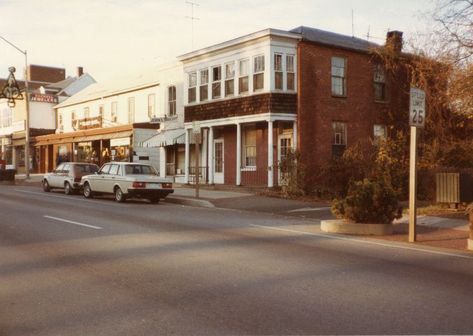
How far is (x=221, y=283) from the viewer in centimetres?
712

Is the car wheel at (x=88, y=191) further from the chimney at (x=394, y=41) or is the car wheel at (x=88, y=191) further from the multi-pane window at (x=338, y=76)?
the chimney at (x=394, y=41)

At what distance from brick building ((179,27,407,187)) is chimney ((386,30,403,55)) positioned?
0.08 m

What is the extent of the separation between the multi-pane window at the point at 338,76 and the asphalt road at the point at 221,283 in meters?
14.7

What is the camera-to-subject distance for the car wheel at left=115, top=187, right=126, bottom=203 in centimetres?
2053

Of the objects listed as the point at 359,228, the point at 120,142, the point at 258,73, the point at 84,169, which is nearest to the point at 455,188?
the point at 359,228

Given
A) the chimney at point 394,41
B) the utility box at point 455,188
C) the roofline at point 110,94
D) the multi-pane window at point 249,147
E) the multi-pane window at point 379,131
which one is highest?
the chimney at point 394,41

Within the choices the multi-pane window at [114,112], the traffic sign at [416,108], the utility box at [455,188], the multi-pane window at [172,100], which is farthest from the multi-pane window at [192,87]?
the traffic sign at [416,108]

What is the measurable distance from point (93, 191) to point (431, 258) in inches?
633

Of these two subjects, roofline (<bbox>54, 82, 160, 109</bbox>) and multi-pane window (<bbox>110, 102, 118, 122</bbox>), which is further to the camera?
multi-pane window (<bbox>110, 102, 118, 122</bbox>)

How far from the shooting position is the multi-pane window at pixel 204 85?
28375mm

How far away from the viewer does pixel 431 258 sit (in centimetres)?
934

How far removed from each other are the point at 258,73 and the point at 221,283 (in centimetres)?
1877

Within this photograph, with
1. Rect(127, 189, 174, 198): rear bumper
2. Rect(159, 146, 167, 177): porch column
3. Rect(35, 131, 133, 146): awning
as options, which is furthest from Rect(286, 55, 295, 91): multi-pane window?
Rect(35, 131, 133, 146): awning

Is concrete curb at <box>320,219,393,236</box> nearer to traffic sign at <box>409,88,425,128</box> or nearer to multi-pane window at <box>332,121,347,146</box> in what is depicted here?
traffic sign at <box>409,88,425,128</box>
